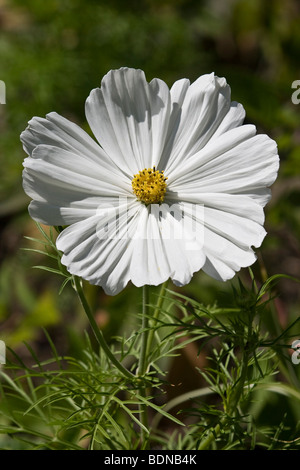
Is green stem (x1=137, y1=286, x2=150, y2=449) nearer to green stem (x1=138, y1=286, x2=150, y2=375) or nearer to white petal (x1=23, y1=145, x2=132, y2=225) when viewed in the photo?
green stem (x1=138, y1=286, x2=150, y2=375)

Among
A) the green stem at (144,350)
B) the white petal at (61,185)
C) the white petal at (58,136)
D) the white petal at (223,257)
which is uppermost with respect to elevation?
the white petal at (58,136)

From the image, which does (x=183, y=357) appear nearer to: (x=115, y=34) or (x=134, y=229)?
(x=134, y=229)

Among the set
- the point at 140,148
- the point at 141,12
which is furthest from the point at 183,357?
the point at 141,12

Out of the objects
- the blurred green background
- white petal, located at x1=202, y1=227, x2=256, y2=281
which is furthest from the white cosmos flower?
the blurred green background

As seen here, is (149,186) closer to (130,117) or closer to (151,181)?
(151,181)

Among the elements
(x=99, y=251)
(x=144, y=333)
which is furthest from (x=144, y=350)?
(x=99, y=251)

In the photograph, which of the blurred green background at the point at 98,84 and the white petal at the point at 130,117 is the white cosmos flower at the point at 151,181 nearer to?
the white petal at the point at 130,117

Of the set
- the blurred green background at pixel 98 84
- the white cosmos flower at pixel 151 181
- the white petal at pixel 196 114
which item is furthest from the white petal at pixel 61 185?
the blurred green background at pixel 98 84
